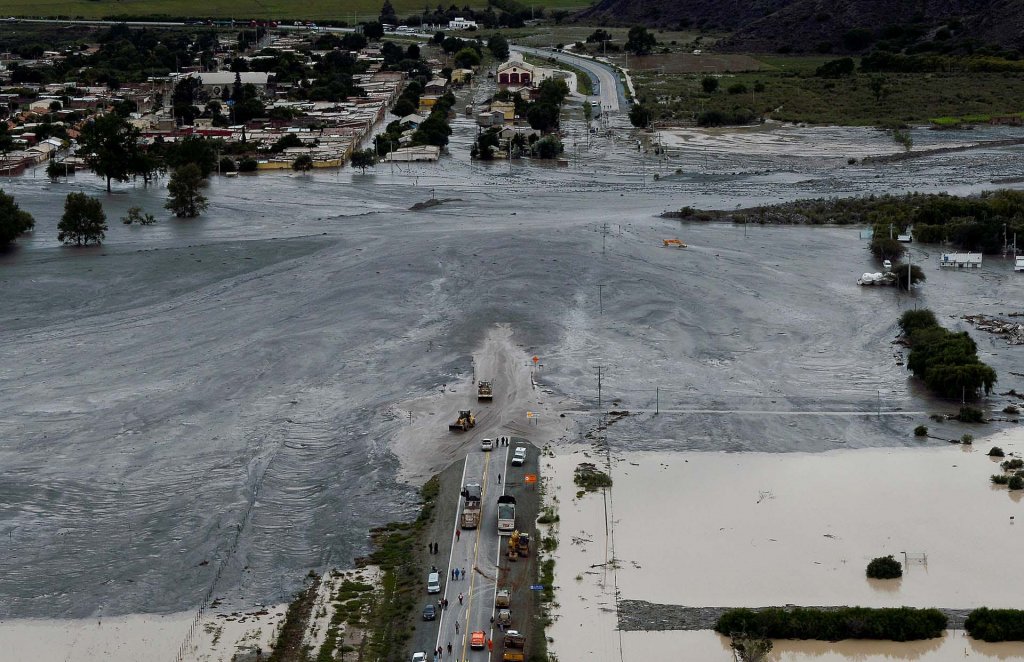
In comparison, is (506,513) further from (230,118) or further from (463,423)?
(230,118)

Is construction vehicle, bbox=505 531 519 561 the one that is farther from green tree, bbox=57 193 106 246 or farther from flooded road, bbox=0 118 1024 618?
green tree, bbox=57 193 106 246

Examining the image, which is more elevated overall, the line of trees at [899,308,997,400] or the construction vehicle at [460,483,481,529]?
the line of trees at [899,308,997,400]

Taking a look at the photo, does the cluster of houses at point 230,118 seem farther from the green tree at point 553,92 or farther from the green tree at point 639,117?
the green tree at point 639,117

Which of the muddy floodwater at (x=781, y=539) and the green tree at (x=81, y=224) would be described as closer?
the muddy floodwater at (x=781, y=539)

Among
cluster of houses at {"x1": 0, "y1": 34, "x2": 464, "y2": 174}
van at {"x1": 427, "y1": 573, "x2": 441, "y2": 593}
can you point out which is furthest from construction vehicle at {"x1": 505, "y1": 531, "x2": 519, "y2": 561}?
cluster of houses at {"x1": 0, "y1": 34, "x2": 464, "y2": 174}

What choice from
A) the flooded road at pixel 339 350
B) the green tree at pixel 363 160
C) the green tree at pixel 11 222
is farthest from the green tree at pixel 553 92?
the green tree at pixel 11 222

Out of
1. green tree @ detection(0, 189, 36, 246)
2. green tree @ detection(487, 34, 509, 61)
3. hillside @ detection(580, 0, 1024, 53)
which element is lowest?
green tree @ detection(0, 189, 36, 246)
